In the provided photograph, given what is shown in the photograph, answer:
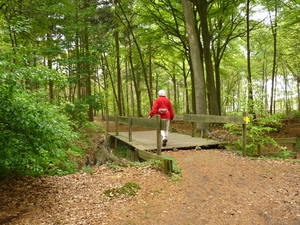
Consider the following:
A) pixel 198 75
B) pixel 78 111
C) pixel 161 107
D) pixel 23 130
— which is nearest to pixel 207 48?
pixel 198 75

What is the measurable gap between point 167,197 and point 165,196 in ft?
0.16

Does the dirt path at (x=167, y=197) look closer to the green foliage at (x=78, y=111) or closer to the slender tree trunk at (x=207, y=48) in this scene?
the green foliage at (x=78, y=111)

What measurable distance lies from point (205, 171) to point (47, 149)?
3931 mm

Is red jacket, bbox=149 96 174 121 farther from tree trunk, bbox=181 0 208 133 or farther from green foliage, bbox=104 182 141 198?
green foliage, bbox=104 182 141 198

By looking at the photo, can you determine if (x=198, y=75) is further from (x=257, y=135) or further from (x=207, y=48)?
(x=207, y=48)

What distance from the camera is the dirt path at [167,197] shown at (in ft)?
14.0

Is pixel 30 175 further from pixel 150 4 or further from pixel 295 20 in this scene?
pixel 295 20

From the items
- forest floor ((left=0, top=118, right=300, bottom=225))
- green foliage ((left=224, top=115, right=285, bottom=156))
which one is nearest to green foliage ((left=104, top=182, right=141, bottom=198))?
forest floor ((left=0, top=118, right=300, bottom=225))

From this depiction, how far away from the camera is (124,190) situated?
520 centimetres

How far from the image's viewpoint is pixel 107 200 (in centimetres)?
495

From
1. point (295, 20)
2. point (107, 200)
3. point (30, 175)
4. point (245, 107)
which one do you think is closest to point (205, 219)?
point (107, 200)

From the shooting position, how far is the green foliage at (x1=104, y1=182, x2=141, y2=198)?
512 centimetres

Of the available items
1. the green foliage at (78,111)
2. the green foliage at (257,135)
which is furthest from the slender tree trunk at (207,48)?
the green foliage at (78,111)

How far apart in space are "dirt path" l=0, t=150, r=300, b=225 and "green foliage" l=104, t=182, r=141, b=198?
122mm
